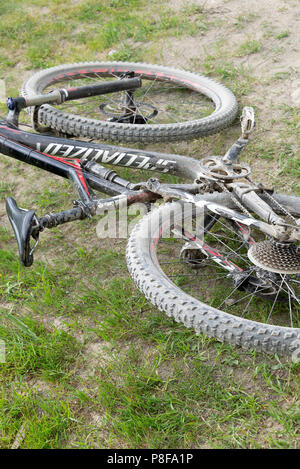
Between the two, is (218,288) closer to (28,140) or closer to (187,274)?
(187,274)

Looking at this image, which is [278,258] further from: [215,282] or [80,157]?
[80,157]

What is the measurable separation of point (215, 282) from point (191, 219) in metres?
0.41

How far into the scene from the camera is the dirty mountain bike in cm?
226

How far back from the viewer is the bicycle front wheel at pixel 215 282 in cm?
208

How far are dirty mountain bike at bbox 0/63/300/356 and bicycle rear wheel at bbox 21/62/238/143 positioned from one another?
0.01 m

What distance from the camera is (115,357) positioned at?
8.11 feet

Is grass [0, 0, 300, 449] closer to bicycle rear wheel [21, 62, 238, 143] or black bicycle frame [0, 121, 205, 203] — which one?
bicycle rear wheel [21, 62, 238, 143]

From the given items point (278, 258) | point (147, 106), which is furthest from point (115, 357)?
point (147, 106)

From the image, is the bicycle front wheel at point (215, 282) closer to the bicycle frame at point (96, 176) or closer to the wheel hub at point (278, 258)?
the wheel hub at point (278, 258)

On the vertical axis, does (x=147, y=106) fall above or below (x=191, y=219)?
below

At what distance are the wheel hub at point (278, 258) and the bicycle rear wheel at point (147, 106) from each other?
5.38 ft

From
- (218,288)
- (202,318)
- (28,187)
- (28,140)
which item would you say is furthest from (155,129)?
(202,318)

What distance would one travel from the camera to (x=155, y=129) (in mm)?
3697
